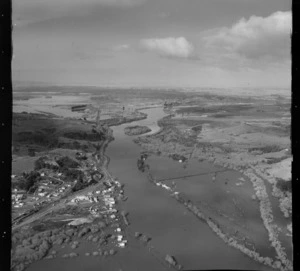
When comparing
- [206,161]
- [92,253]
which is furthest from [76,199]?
[206,161]

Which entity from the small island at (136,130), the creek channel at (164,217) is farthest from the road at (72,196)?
the small island at (136,130)

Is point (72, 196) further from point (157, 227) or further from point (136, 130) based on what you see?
point (136, 130)

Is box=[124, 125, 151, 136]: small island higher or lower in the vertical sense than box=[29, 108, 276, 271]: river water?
higher

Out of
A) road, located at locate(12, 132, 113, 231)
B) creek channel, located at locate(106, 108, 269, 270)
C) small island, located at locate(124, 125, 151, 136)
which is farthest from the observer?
small island, located at locate(124, 125, 151, 136)

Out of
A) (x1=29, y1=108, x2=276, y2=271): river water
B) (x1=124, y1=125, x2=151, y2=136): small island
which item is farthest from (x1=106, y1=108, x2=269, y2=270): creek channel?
(x1=124, y1=125, x2=151, y2=136): small island

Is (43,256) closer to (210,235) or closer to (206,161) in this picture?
(210,235)

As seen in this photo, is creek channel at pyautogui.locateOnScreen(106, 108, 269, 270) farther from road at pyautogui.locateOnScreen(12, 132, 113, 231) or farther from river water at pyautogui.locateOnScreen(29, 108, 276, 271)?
road at pyautogui.locateOnScreen(12, 132, 113, 231)
